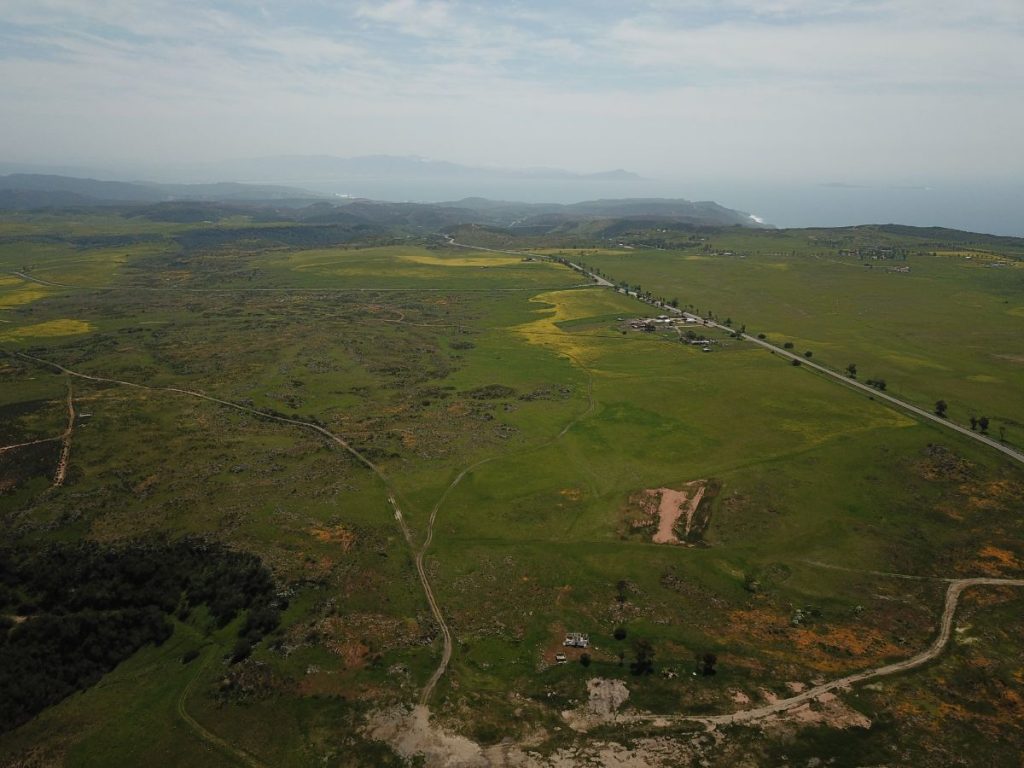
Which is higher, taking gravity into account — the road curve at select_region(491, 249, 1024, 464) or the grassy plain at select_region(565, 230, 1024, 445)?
the grassy plain at select_region(565, 230, 1024, 445)

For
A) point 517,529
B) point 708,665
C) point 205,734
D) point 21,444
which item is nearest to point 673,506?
point 517,529

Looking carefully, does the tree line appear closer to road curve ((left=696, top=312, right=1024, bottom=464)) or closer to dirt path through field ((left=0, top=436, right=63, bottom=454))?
dirt path through field ((left=0, top=436, right=63, bottom=454))

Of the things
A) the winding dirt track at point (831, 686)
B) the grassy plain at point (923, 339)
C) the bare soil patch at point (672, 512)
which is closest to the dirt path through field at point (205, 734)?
the winding dirt track at point (831, 686)

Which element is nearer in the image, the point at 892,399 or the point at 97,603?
the point at 97,603

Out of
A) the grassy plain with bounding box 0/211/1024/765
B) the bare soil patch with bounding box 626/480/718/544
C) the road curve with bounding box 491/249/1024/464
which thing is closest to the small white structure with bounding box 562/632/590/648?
the grassy plain with bounding box 0/211/1024/765

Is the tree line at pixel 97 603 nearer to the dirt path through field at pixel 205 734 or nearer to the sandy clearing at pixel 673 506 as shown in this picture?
the dirt path through field at pixel 205 734

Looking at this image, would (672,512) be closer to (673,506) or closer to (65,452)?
(673,506)

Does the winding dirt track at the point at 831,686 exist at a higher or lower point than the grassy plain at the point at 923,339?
lower

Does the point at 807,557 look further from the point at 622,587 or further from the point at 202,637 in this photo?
the point at 202,637

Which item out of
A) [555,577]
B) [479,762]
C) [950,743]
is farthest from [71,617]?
[950,743]
